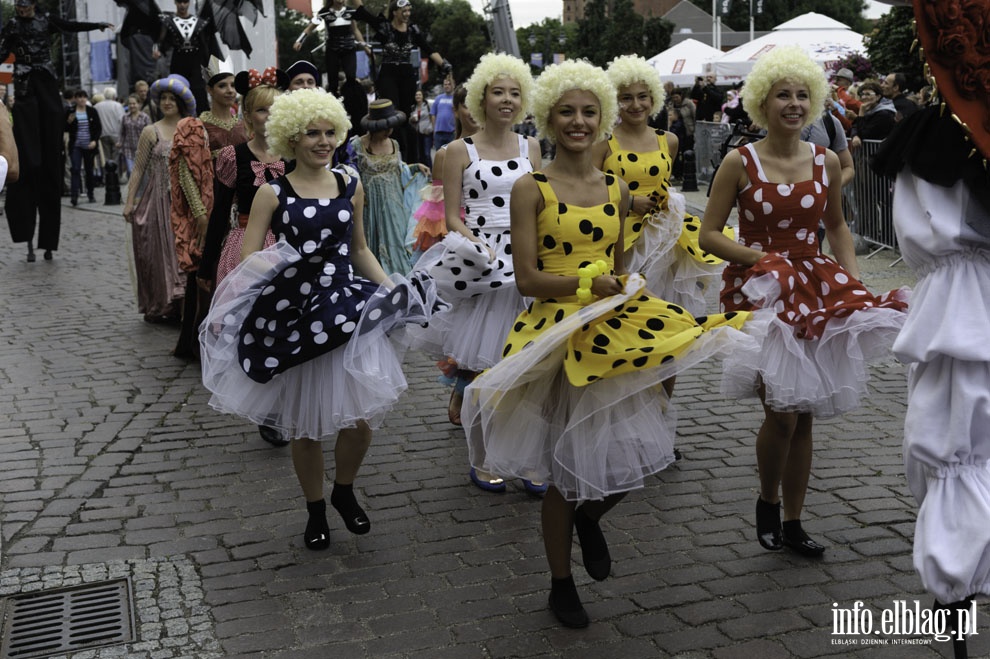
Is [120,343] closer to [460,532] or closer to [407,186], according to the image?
[407,186]

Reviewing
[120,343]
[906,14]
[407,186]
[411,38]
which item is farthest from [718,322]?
[906,14]

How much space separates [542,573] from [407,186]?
5.95m

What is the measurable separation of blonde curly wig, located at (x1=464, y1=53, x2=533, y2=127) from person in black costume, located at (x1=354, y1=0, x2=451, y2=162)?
24.9 feet

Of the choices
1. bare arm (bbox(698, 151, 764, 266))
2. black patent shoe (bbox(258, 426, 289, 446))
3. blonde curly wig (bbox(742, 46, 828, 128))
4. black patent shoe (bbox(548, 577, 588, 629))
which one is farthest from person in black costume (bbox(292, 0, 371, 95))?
black patent shoe (bbox(548, 577, 588, 629))

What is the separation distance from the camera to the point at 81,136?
79.3ft

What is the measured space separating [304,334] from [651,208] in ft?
8.42

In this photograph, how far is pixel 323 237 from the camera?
5.39 m

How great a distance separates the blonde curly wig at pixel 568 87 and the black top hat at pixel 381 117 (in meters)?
4.93

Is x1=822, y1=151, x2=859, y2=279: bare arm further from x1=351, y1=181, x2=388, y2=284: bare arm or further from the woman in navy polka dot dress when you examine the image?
x1=351, y1=181, x2=388, y2=284: bare arm

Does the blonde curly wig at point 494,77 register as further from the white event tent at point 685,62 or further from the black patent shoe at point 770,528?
the white event tent at point 685,62

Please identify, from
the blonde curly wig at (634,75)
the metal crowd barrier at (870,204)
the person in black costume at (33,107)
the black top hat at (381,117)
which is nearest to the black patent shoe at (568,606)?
the blonde curly wig at (634,75)

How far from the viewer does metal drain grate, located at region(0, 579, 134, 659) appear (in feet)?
14.8

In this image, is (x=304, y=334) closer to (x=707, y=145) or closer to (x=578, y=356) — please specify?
(x=578, y=356)

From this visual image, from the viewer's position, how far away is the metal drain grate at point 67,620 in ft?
14.8
